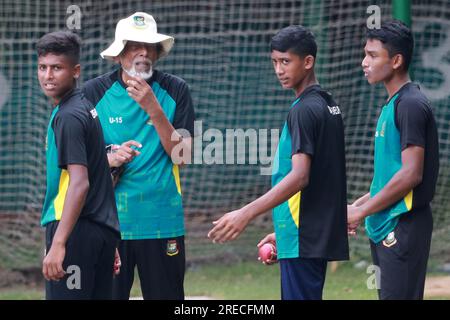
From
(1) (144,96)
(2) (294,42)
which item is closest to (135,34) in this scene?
(1) (144,96)

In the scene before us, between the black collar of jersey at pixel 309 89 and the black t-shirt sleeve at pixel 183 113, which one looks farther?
the black t-shirt sleeve at pixel 183 113

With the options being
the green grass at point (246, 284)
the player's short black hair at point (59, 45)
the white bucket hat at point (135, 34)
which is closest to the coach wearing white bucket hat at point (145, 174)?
the white bucket hat at point (135, 34)

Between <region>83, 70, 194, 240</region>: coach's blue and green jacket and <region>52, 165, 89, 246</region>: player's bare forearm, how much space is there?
912 millimetres

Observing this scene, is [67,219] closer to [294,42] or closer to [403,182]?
[294,42]

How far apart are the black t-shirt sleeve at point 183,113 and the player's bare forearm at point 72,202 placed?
1.08m

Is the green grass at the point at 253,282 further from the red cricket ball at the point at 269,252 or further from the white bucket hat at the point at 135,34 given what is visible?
the white bucket hat at the point at 135,34

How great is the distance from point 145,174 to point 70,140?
3.09ft

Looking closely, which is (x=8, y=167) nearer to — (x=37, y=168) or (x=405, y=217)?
(x=37, y=168)

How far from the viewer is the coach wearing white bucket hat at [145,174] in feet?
18.3

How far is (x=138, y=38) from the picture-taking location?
5543 millimetres

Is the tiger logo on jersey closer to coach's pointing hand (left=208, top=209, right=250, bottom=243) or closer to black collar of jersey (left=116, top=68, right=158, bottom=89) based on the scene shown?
black collar of jersey (left=116, top=68, right=158, bottom=89)

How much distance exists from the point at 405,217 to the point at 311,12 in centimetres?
463

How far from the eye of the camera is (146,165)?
220 inches

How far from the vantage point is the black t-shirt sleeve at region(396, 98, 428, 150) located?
504cm
